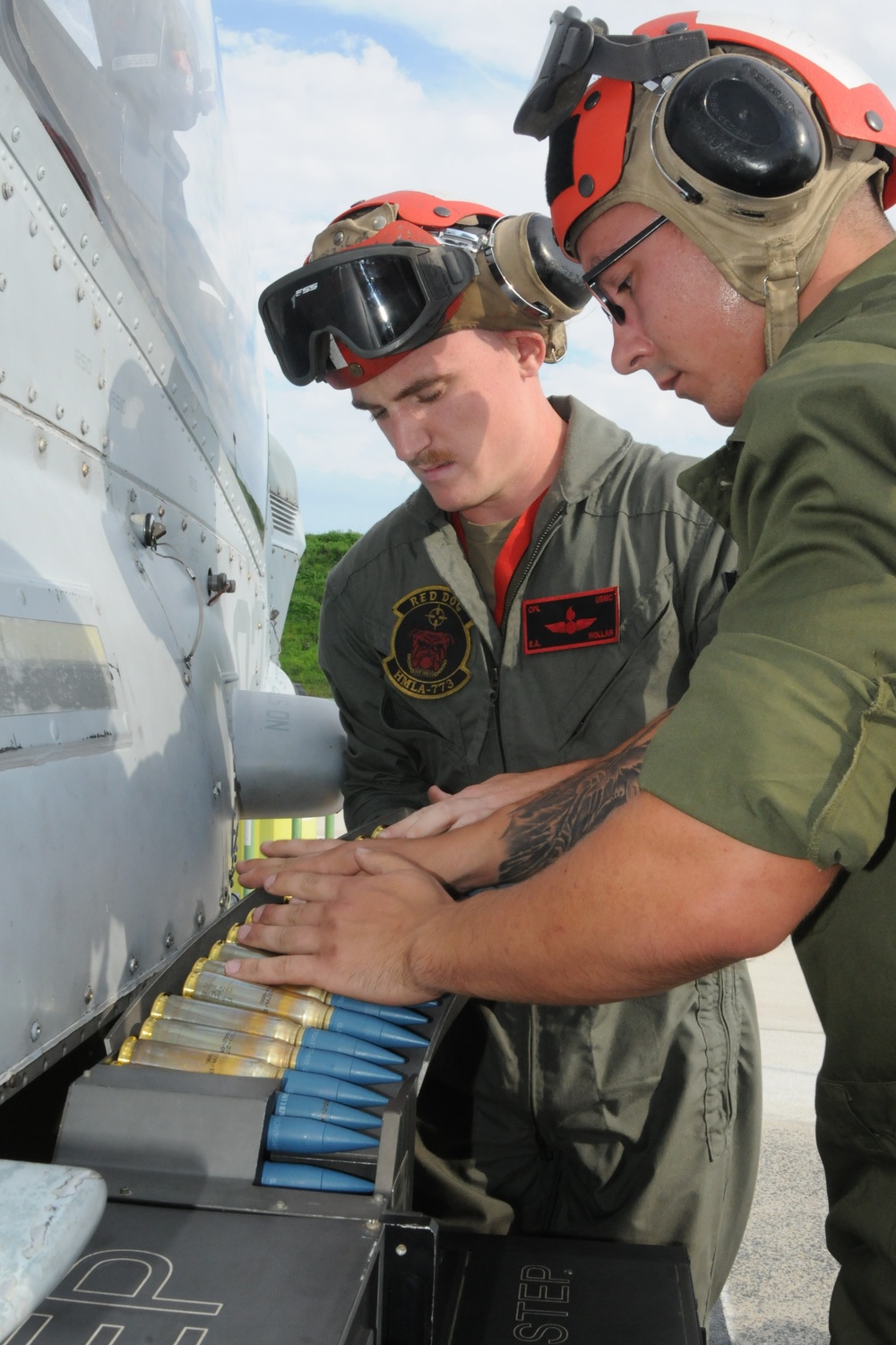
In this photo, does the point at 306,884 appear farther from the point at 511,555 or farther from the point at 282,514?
the point at 282,514

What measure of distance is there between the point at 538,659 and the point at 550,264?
0.90m

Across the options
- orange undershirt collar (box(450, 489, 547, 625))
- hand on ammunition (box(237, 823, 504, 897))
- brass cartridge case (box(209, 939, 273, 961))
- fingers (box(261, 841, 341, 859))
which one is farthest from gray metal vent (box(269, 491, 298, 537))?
brass cartridge case (box(209, 939, 273, 961))

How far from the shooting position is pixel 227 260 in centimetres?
301

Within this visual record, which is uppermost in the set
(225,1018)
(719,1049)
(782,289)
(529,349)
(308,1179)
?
(529,349)

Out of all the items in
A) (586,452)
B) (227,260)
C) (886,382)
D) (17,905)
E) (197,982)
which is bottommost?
(197,982)

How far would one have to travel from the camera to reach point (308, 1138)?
4.34 ft

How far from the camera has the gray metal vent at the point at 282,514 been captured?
518 cm

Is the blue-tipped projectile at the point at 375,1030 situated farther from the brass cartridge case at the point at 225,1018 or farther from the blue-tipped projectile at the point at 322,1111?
the blue-tipped projectile at the point at 322,1111

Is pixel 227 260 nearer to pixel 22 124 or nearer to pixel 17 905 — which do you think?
pixel 22 124

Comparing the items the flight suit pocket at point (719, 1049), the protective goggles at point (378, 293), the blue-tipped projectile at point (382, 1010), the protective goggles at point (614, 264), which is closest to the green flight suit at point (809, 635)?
the protective goggles at point (614, 264)

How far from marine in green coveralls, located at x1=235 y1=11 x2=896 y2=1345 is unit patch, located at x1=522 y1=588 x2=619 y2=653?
62 cm

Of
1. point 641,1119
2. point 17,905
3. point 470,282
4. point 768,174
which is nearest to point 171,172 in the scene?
point 470,282

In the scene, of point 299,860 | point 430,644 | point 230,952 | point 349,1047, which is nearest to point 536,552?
point 430,644

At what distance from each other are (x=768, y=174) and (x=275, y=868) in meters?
1.35
